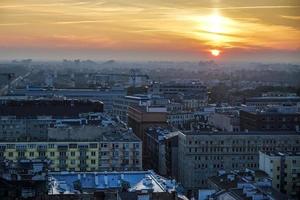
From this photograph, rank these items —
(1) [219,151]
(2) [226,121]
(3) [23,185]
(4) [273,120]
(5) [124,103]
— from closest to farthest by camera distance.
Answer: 1. (3) [23,185]
2. (1) [219,151]
3. (4) [273,120]
4. (2) [226,121]
5. (5) [124,103]

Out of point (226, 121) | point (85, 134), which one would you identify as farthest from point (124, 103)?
point (85, 134)

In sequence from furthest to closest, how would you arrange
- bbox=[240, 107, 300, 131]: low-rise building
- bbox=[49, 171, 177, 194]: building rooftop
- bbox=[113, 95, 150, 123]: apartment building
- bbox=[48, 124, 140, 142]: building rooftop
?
bbox=[113, 95, 150, 123]: apartment building, bbox=[240, 107, 300, 131]: low-rise building, bbox=[48, 124, 140, 142]: building rooftop, bbox=[49, 171, 177, 194]: building rooftop

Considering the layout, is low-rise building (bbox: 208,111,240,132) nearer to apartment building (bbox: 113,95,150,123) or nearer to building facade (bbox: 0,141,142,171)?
apartment building (bbox: 113,95,150,123)

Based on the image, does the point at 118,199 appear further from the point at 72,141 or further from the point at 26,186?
the point at 72,141

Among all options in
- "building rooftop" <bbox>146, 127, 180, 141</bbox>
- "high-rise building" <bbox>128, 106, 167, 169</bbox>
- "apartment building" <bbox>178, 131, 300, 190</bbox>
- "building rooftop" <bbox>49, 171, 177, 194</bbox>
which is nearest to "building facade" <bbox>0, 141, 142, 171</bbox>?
"apartment building" <bbox>178, 131, 300, 190</bbox>

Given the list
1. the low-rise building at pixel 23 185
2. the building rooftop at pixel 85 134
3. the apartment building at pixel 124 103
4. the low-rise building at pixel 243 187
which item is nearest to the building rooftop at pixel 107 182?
the low-rise building at pixel 23 185

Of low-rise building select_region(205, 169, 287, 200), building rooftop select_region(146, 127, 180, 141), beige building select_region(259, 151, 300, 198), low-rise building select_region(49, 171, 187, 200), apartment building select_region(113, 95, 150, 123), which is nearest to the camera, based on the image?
low-rise building select_region(49, 171, 187, 200)

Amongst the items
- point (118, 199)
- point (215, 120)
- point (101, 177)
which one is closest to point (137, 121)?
point (215, 120)

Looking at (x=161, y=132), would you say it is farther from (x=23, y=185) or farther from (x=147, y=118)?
(x=23, y=185)
